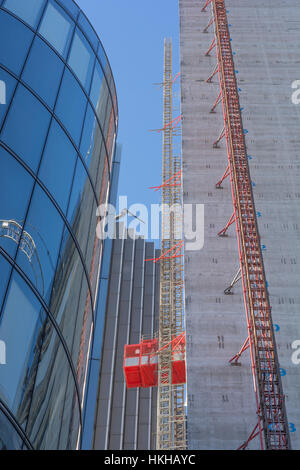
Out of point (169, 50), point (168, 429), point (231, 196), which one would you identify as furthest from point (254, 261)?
point (169, 50)

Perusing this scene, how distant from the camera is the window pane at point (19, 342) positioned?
1227 centimetres

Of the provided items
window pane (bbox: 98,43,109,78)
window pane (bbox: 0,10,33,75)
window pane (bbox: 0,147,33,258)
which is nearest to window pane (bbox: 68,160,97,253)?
window pane (bbox: 0,147,33,258)

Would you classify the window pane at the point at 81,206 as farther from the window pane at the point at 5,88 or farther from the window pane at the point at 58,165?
the window pane at the point at 5,88

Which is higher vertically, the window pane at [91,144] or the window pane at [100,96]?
the window pane at [100,96]

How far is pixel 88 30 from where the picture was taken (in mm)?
21250

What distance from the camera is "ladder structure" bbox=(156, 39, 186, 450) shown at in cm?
4600

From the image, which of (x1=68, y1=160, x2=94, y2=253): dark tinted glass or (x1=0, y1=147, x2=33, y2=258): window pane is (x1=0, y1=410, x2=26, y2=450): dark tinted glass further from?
(x1=68, y1=160, x2=94, y2=253): dark tinted glass

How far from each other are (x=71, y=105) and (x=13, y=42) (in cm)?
246

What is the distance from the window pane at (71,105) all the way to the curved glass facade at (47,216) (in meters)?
0.04

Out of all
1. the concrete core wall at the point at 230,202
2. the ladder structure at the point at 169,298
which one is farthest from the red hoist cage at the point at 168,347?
the concrete core wall at the point at 230,202

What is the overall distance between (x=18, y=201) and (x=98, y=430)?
51.0 metres

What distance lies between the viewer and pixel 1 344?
1232cm

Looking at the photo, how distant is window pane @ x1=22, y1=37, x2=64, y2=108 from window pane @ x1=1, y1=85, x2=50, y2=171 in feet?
1.64

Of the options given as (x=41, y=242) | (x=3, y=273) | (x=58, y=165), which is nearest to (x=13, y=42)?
(x=58, y=165)
